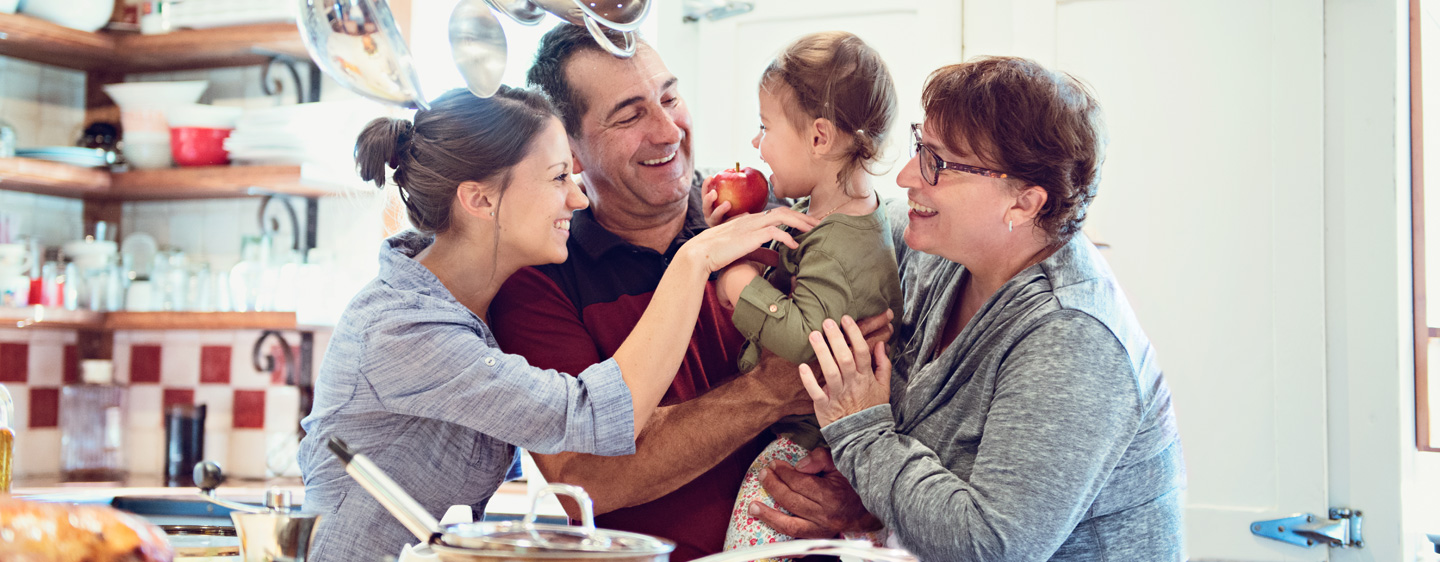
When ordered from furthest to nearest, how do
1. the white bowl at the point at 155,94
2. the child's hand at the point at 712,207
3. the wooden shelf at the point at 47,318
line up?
the white bowl at the point at 155,94
the wooden shelf at the point at 47,318
the child's hand at the point at 712,207

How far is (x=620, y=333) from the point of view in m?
1.72

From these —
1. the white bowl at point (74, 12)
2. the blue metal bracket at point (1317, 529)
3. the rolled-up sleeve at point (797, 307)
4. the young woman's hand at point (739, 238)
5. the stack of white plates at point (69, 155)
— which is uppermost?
the white bowl at point (74, 12)

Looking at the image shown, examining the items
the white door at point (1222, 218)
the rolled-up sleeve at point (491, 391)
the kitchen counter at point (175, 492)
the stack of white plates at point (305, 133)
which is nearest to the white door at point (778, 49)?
the white door at point (1222, 218)

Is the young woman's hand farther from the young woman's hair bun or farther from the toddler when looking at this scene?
the young woman's hair bun

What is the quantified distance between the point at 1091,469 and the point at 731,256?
0.56 meters

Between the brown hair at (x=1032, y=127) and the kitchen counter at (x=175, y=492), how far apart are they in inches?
73.1

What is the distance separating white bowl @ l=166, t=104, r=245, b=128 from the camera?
10.5 feet

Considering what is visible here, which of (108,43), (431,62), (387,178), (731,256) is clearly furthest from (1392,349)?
(108,43)

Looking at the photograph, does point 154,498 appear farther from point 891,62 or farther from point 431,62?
point 891,62

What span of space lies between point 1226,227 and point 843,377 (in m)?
1.96

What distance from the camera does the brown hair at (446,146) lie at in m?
1.58

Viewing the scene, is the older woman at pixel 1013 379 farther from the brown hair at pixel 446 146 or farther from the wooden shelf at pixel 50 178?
the wooden shelf at pixel 50 178

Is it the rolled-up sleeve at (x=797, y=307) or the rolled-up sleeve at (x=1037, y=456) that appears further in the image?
the rolled-up sleeve at (x=797, y=307)

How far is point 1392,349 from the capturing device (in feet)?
8.76
